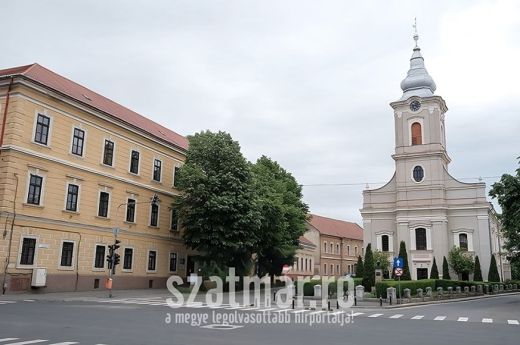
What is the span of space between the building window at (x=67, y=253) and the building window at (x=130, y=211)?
6.15 metres

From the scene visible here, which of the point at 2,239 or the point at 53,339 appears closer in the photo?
the point at 53,339

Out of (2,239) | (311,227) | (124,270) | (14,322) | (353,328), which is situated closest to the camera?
(14,322)

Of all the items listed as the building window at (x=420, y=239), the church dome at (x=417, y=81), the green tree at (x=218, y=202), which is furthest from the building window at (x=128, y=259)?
the church dome at (x=417, y=81)

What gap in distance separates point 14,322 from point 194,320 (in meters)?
5.71

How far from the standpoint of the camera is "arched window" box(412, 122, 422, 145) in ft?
203

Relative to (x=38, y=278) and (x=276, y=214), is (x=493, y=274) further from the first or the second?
(x=38, y=278)

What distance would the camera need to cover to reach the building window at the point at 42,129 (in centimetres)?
3140

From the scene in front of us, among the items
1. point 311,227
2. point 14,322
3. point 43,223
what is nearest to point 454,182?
point 311,227

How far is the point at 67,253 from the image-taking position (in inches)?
1292

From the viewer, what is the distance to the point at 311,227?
83875 millimetres

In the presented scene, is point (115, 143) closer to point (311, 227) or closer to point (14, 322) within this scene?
point (14, 322)

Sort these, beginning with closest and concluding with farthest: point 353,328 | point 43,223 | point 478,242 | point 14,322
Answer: point 14,322, point 353,328, point 43,223, point 478,242

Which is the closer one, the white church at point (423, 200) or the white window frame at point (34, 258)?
the white window frame at point (34, 258)

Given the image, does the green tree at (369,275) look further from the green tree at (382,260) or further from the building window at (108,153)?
the building window at (108,153)
